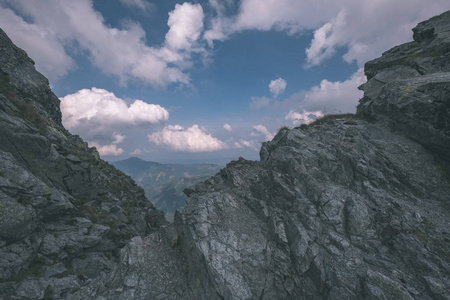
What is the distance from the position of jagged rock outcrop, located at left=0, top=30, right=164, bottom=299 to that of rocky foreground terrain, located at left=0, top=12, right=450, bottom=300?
136 mm

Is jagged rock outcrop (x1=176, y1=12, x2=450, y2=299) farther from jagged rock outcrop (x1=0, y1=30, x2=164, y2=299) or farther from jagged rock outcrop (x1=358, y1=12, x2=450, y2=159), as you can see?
jagged rock outcrop (x1=0, y1=30, x2=164, y2=299)

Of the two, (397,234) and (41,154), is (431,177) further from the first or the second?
(41,154)

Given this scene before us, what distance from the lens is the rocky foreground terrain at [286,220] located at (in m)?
13.6

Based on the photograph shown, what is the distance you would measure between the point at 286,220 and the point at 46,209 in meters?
25.6

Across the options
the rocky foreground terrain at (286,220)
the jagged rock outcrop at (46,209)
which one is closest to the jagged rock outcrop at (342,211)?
the rocky foreground terrain at (286,220)

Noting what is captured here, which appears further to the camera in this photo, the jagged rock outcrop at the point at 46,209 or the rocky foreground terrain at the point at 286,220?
the jagged rock outcrop at the point at 46,209

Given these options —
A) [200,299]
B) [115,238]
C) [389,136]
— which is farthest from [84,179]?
[389,136]

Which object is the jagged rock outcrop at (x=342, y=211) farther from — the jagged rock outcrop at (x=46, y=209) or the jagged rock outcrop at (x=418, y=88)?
the jagged rock outcrop at (x=46, y=209)

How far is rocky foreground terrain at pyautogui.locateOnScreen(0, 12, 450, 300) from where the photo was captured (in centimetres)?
1359

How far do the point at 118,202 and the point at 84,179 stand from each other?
6248mm

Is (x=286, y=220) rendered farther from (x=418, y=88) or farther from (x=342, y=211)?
(x=418, y=88)

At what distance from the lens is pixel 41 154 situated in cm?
2392

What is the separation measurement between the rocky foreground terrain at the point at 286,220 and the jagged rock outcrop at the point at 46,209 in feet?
0.45

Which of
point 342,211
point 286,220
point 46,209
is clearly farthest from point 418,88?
point 46,209
